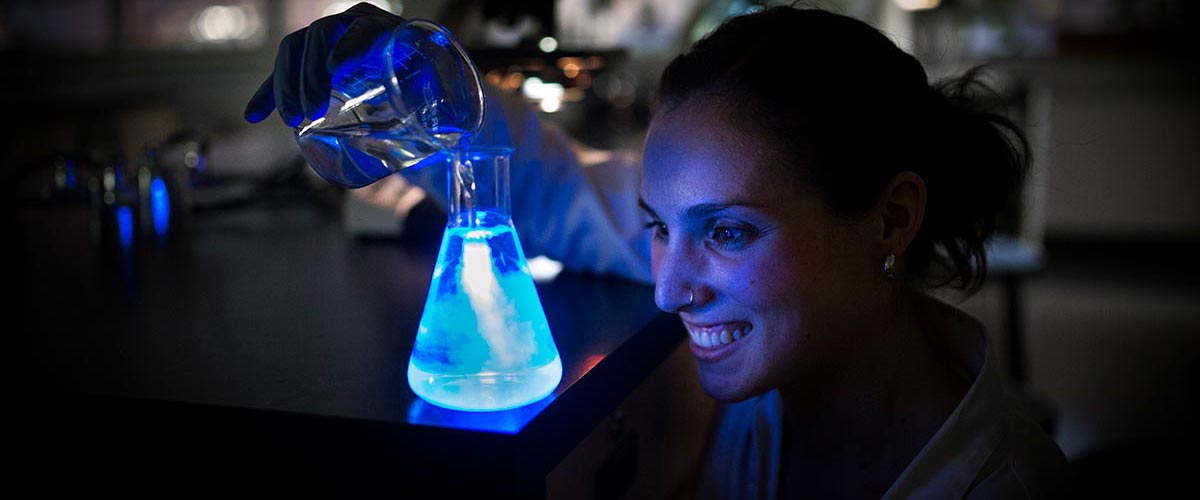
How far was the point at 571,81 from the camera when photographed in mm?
1396

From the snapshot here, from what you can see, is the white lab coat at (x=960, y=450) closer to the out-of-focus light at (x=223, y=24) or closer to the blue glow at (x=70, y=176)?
the blue glow at (x=70, y=176)

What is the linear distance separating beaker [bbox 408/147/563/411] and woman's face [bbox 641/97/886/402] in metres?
0.17

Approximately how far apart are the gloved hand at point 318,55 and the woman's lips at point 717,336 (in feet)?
1.32

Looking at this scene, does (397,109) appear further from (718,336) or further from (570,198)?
(570,198)

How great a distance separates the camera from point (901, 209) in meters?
0.92

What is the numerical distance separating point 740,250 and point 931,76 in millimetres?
1806

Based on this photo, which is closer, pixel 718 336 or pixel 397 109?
pixel 397 109

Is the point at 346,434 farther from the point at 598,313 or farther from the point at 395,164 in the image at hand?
the point at 598,313

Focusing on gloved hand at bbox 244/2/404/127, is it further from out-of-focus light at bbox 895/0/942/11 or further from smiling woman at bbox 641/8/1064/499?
Result: out-of-focus light at bbox 895/0/942/11

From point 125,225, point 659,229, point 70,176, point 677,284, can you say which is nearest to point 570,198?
point 659,229

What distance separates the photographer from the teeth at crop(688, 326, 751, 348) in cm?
86

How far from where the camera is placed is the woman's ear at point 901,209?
0.90 meters

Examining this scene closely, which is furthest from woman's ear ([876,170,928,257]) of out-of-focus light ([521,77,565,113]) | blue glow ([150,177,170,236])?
blue glow ([150,177,170,236])

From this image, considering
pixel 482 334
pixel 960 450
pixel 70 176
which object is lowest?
pixel 960 450
